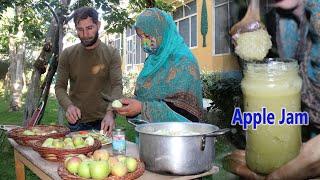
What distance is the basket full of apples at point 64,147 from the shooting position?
1764 millimetres

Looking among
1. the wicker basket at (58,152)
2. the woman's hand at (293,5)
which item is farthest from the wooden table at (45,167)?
the woman's hand at (293,5)

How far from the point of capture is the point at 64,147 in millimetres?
1820

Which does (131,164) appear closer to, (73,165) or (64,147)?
(73,165)

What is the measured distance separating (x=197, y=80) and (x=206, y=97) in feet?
8.52

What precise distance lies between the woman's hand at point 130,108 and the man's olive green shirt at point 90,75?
1046 millimetres

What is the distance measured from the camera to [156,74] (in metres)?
2.00

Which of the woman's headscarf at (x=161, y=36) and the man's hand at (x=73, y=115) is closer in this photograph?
the woman's headscarf at (x=161, y=36)

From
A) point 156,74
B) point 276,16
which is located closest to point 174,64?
point 156,74

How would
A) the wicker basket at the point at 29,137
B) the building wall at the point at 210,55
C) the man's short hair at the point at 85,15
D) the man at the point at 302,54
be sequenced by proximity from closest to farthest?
the man at the point at 302,54 → the building wall at the point at 210,55 → the wicker basket at the point at 29,137 → the man's short hair at the point at 85,15

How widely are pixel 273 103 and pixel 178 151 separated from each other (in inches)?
21.4

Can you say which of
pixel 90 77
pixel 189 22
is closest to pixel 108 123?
pixel 90 77

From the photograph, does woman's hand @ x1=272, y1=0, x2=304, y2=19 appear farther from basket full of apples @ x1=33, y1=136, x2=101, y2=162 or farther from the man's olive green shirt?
the man's olive green shirt

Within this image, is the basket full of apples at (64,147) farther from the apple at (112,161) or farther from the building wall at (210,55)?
the building wall at (210,55)

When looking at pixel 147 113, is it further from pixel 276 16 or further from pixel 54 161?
pixel 276 16
